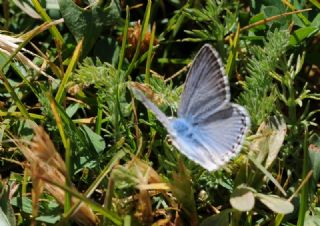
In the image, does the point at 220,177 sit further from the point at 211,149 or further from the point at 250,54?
the point at 250,54

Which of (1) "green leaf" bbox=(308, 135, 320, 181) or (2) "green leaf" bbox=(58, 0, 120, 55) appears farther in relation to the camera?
(2) "green leaf" bbox=(58, 0, 120, 55)

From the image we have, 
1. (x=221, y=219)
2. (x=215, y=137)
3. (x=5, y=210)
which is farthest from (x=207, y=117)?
(x=5, y=210)

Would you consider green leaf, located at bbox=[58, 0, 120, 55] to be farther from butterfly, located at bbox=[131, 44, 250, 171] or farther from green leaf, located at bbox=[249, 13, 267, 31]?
butterfly, located at bbox=[131, 44, 250, 171]

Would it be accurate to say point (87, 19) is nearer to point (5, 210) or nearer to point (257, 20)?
point (257, 20)

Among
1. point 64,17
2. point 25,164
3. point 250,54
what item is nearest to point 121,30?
point 64,17

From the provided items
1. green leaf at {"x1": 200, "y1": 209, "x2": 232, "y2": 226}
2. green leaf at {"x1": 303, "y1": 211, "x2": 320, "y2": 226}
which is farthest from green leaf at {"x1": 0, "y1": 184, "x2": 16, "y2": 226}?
green leaf at {"x1": 303, "y1": 211, "x2": 320, "y2": 226}

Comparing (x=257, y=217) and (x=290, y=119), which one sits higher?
(x=290, y=119)

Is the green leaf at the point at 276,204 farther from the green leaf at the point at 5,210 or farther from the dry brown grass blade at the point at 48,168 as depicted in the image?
the green leaf at the point at 5,210
